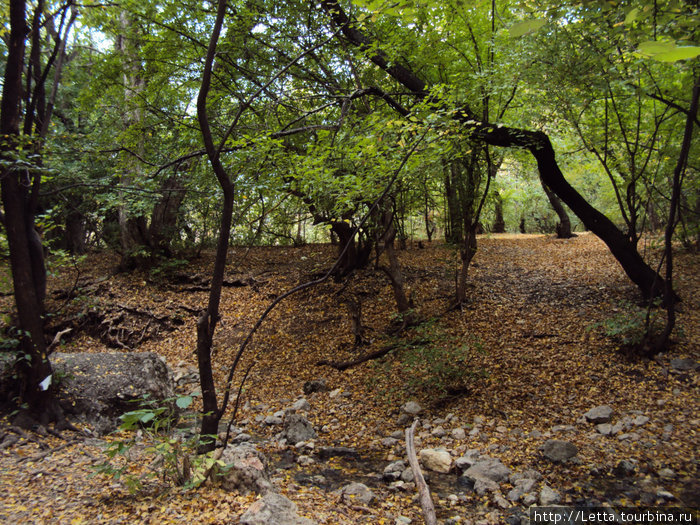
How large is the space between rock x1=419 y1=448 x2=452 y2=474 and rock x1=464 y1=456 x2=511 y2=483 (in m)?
0.19

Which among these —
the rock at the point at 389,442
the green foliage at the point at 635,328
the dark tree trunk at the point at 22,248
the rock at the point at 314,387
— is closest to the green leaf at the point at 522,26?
the rock at the point at 389,442

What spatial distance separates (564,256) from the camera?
10281 mm

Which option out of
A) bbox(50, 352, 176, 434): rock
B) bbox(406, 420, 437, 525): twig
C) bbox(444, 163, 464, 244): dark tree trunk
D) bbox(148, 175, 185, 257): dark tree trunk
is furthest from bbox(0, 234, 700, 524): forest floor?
bbox(444, 163, 464, 244): dark tree trunk

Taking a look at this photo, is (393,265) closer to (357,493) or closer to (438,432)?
(438,432)

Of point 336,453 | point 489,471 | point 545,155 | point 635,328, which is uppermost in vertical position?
point 545,155

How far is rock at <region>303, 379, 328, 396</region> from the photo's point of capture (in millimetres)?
5906

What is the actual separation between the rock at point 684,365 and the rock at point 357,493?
4.15m

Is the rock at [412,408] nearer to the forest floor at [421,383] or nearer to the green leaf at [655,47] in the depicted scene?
the forest floor at [421,383]

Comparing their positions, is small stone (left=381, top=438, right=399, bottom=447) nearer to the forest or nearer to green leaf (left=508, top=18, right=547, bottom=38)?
the forest

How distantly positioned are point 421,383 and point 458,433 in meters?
0.90

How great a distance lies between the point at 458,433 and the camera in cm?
434

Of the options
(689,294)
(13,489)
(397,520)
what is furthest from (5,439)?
(689,294)

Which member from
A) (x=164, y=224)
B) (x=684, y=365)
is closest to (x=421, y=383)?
(x=684, y=365)

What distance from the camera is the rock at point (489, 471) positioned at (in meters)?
3.42
